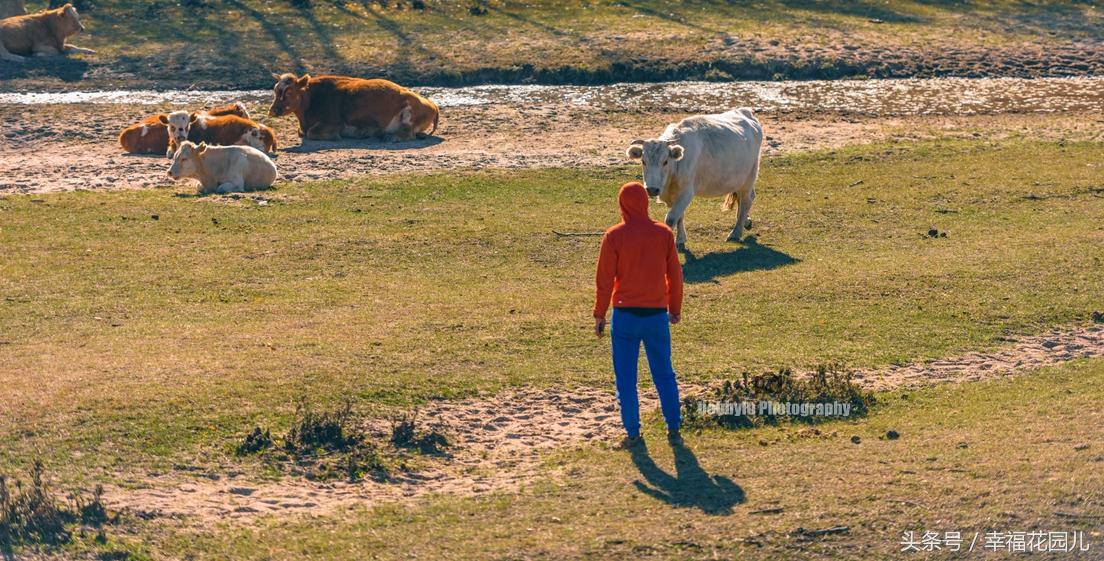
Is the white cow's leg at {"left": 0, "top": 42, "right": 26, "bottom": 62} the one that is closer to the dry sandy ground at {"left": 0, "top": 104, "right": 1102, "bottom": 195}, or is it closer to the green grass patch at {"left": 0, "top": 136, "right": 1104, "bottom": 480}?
the dry sandy ground at {"left": 0, "top": 104, "right": 1102, "bottom": 195}

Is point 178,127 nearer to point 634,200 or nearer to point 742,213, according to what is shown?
point 742,213

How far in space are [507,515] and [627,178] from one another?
490 inches

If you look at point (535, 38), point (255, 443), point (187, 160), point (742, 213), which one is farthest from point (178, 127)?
point (255, 443)

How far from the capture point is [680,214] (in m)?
16.7

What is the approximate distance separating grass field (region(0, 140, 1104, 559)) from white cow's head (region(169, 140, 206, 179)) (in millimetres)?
620

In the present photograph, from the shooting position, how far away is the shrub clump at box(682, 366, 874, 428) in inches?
422

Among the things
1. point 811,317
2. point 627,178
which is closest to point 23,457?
point 811,317

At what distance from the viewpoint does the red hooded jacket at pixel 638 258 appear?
31.9 ft

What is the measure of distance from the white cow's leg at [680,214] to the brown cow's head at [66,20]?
2008 cm

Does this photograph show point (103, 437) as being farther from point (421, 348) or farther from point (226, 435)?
point (421, 348)

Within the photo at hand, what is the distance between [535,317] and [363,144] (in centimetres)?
1186

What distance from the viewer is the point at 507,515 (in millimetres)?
8898

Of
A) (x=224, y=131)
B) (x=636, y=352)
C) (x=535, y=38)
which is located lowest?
(x=224, y=131)

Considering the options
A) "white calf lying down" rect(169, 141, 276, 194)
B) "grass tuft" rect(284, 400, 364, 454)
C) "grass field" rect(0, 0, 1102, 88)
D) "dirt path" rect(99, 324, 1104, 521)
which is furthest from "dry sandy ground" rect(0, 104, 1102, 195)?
"grass tuft" rect(284, 400, 364, 454)
